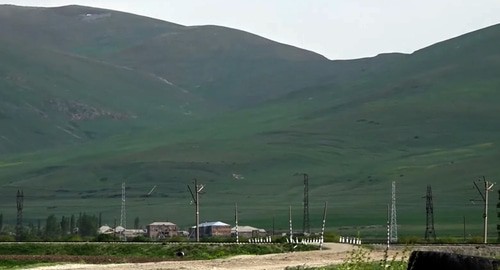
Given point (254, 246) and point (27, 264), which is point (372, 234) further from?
point (27, 264)

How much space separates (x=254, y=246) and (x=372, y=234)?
76.0 m

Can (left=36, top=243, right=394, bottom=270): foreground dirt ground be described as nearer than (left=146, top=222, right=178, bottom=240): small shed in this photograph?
Yes

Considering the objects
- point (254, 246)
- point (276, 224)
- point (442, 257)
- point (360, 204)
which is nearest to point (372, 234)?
point (276, 224)

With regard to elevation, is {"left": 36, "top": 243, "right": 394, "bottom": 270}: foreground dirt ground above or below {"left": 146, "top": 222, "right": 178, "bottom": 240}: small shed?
below

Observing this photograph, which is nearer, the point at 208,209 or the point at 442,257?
the point at 442,257

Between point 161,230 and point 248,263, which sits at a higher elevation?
point 161,230

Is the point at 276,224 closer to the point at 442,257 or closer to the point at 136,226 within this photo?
the point at 136,226

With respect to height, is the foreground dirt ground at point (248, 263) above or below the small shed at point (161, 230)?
below

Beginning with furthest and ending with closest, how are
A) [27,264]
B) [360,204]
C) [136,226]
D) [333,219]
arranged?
[360,204], [333,219], [136,226], [27,264]

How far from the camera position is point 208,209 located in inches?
7830

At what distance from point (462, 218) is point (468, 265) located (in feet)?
537

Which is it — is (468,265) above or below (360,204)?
below

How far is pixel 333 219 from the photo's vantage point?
600 feet

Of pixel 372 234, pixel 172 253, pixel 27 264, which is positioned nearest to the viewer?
pixel 27 264
